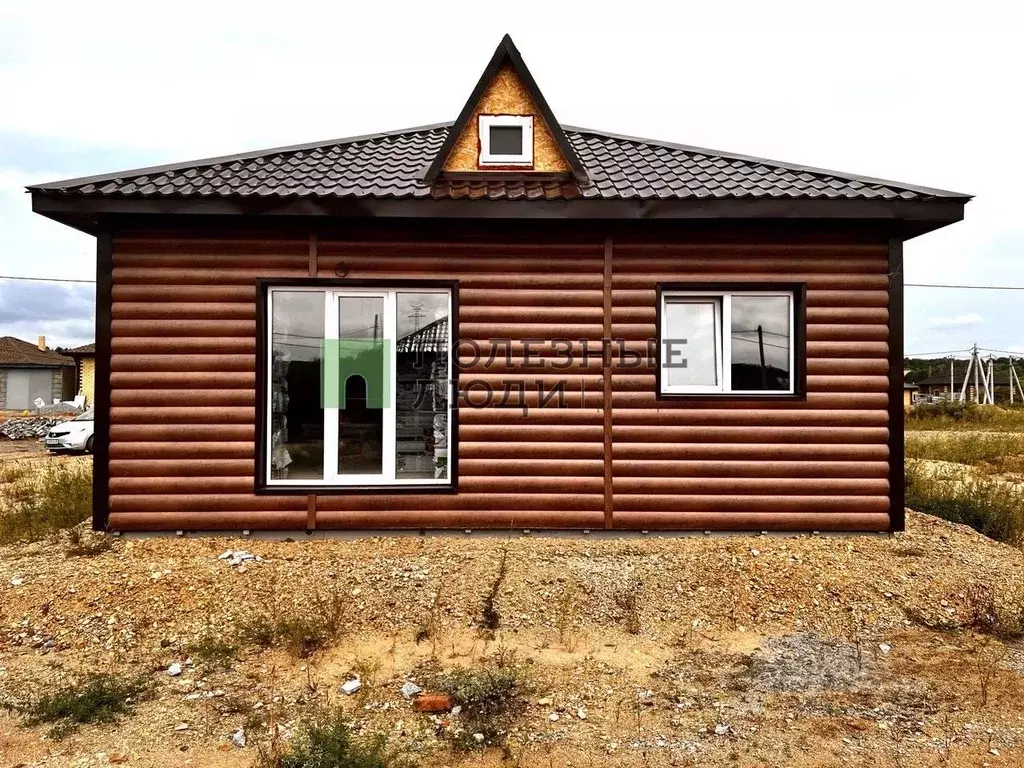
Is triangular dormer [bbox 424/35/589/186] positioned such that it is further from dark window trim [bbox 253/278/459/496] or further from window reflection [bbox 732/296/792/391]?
window reflection [bbox 732/296/792/391]

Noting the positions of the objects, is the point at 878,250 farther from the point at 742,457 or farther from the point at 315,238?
the point at 315,238

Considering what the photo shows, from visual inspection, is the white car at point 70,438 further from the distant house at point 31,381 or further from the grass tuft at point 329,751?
the distant house at point 31,381

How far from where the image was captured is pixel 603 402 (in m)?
5.56

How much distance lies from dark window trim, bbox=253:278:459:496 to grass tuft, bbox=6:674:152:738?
7.24 feet

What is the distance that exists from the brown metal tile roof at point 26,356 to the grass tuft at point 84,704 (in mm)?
34838

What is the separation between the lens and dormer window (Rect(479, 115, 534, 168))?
6.19 meters

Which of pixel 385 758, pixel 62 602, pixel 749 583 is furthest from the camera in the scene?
pixel 749 583

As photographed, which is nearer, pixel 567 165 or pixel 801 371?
pixel 801 371

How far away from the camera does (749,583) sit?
4.58m

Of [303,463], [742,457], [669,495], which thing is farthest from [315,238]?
[742,457]

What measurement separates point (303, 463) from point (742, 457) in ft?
13.8

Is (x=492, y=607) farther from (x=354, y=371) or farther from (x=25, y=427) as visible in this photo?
(x=25, y=427)

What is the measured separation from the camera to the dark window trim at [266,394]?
5.41m

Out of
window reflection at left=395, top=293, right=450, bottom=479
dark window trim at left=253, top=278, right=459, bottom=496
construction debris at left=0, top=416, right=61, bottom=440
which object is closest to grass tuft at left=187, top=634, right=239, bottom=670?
dark window trim at left=253, top=278, right=459, bottom=496
